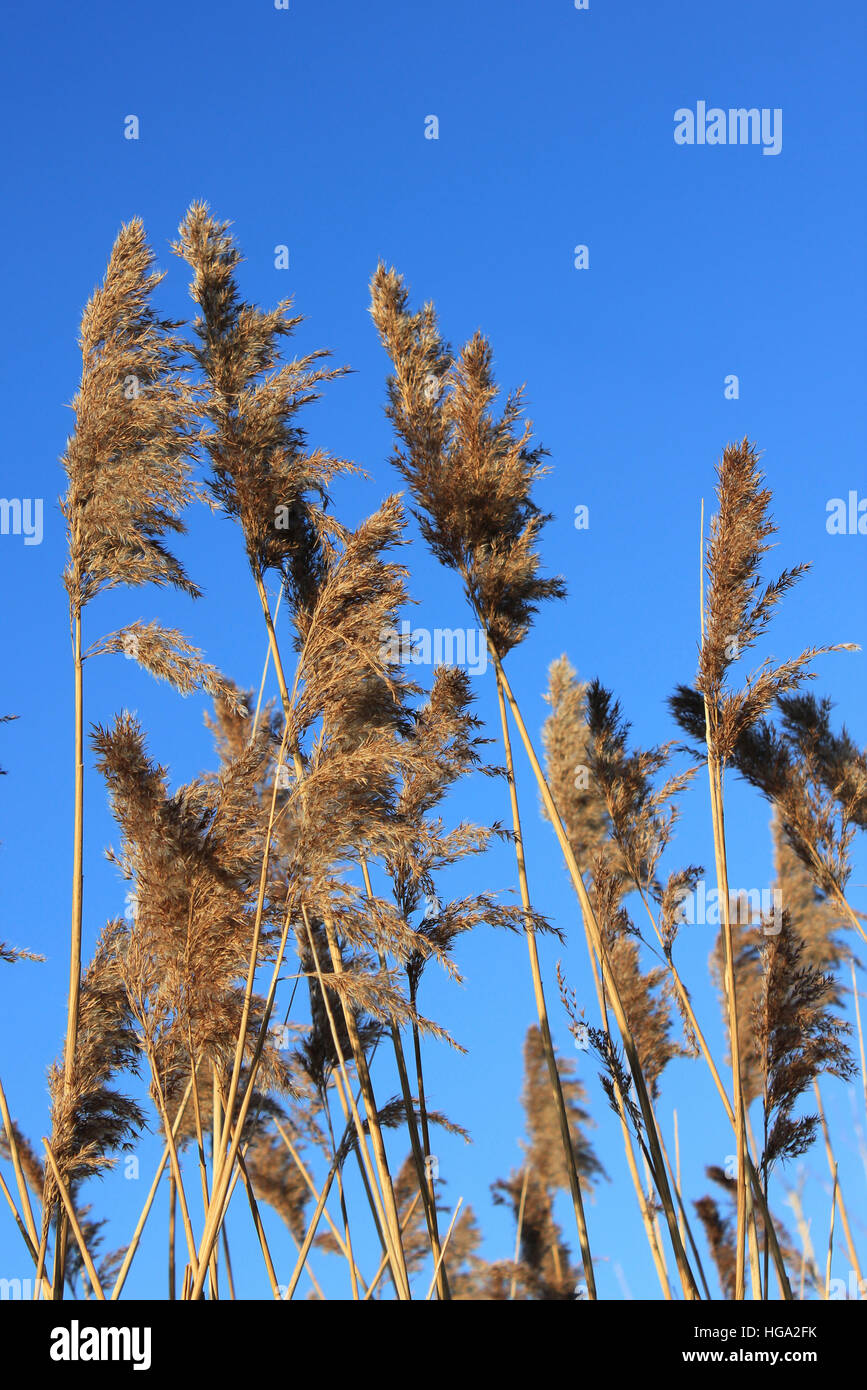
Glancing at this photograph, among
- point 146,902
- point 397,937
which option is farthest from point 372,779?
point 146,902

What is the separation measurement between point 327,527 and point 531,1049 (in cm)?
728

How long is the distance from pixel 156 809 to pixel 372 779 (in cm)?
68

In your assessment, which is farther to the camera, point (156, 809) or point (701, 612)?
point (701, 612)

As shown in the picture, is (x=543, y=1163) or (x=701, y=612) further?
(x=543, y=1163)

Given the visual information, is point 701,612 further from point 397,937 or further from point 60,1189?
point 60,1189

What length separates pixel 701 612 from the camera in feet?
13.5

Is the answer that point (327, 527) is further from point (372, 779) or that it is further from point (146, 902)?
point (146, 902)

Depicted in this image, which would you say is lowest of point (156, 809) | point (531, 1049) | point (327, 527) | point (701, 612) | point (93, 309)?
point (531, 1049)

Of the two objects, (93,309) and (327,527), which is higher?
(93,309)
